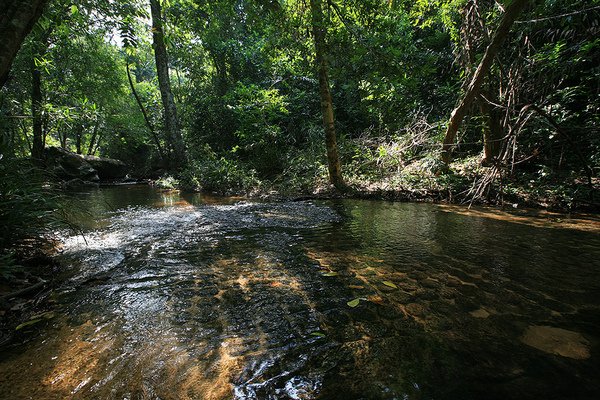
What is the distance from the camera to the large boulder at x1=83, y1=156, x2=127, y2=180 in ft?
57.3

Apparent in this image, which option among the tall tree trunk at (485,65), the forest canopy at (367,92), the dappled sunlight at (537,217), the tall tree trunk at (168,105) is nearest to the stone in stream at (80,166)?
the forest canopy at (367,92)

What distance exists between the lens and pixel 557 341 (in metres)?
1.77

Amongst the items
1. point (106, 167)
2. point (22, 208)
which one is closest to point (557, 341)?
point (22, 208)

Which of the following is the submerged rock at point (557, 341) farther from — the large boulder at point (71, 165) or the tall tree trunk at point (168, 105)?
the large boulder at point (71, 165)

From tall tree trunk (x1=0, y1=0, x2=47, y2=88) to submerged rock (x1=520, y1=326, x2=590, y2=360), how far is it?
439 centimetres

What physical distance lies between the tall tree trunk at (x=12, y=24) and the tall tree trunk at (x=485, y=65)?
6.54 meters

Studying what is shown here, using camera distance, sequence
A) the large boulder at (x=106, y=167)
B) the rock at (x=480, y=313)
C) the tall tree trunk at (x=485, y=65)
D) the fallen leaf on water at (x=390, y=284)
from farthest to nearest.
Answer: the large boulder at (x=106, y=167) → the tall tree trunk at (x=485, y=65) → the fallen leaf on water at (x=390, y=284) → the rock at (x=480, y=313)

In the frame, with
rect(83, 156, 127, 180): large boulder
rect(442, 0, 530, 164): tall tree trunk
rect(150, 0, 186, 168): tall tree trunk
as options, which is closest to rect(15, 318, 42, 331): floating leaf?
rect(442, 0, 530, 164): tall tree trunk

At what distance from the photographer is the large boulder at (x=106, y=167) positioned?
17.5 meters

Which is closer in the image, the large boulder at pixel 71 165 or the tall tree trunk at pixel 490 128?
the tall tree trunk at pixel 490 128

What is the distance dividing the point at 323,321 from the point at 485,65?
6541 millimetres

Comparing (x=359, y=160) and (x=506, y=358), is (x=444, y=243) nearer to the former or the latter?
(x=506, y=358)

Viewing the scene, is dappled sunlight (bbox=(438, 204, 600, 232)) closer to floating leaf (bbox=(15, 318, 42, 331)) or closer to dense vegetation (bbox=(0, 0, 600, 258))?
dense vegetation (bbox=(0, 0, 600, 258))

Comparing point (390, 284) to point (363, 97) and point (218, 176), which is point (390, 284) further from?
point (218, 176)
